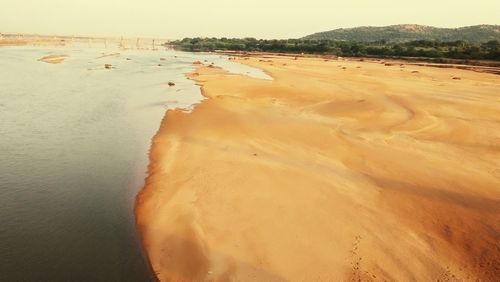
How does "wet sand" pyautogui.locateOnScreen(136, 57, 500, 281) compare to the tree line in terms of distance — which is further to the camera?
the tree line

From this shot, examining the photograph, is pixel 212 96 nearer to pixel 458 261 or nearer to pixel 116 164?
pixel 116 164

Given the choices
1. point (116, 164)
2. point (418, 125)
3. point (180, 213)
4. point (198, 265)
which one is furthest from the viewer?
point (418, 125)

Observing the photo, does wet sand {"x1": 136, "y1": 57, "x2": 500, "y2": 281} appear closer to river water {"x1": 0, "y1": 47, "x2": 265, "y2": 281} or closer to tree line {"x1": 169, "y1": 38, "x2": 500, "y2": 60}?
river water {"x1": 0, "y1": 47, "x2": 265, "y2": 281}

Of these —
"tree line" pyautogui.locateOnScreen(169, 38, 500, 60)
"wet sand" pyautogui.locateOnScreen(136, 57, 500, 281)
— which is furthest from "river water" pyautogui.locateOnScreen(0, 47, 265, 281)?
"tree line" pyautogui.locateOnScreen(169, 38, 500, 60)

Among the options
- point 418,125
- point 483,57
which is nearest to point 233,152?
point 418,125

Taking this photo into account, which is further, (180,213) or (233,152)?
(233,152)

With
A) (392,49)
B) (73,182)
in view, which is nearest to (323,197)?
(73,182)

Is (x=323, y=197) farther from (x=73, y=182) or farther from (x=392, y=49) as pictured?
(x=392, y=49)
